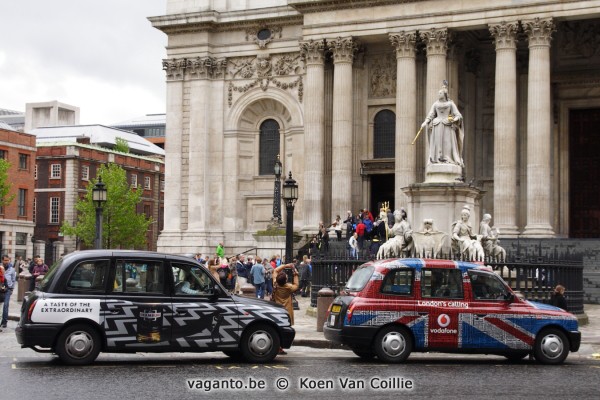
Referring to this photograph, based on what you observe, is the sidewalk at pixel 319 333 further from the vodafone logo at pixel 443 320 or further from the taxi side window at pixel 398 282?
the vodafone logo at pixel 443 320

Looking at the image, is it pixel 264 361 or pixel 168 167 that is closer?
pixel 264 361

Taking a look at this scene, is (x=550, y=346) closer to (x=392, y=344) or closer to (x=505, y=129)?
(x=392, y=344)

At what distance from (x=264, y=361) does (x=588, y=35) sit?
35.0m

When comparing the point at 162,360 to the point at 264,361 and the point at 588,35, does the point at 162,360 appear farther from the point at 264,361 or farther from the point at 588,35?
the point at 588,35

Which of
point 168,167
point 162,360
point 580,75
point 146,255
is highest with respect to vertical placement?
point 580,75

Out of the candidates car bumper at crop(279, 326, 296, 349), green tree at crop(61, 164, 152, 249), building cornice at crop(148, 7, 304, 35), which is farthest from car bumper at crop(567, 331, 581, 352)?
green tree at crop(61, 164, 152, 249)

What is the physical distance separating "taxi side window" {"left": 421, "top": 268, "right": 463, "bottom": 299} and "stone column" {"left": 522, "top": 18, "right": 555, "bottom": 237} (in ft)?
83.5

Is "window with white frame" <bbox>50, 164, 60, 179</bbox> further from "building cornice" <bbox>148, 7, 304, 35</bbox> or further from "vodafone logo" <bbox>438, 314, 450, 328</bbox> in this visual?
"vodafone logo" <bbox>438, 314, 450, 328</bbox>

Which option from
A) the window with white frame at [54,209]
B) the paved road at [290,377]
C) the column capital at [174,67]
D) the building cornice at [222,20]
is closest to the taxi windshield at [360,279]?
the paved road at [290,377]

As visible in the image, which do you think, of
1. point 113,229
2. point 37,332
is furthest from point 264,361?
point 113,229

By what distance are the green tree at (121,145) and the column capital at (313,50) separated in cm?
4960

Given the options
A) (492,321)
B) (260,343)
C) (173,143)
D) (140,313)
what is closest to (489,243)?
(492,321)

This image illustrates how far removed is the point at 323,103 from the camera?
161ft

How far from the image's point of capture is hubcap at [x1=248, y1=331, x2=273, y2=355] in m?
18.2
